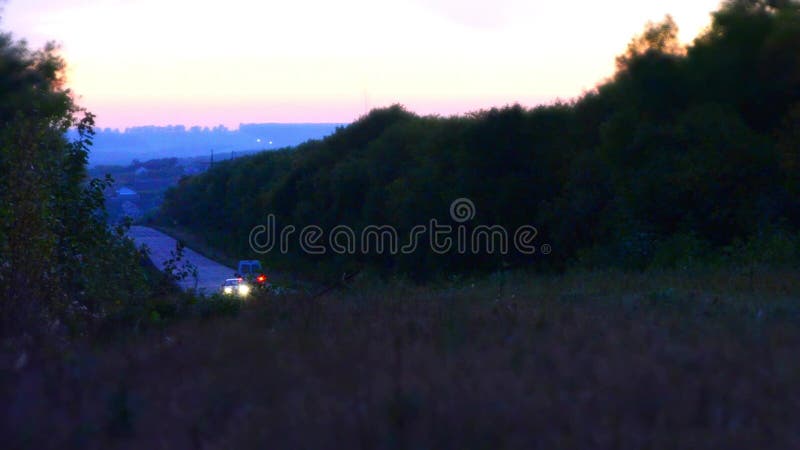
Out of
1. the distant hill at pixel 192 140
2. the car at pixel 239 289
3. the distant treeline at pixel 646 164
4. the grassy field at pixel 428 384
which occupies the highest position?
the distant hill at pixel 192 140

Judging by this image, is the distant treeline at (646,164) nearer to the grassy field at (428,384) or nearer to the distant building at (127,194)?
the grassy field at (428,384)

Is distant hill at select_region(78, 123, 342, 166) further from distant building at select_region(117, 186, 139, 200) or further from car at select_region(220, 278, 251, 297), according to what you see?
car at select_region(220, 278, 251, 297)

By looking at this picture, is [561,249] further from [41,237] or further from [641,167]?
[41,237]

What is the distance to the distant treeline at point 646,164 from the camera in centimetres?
1873

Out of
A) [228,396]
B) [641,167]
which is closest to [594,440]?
[228,396]

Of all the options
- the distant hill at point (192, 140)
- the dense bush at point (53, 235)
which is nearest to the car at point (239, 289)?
the dense bush at point (53, 235)

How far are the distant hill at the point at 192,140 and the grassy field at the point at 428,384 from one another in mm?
69588

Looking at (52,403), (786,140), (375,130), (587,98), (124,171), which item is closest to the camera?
(52,403)

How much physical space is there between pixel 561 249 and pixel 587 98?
490 cm

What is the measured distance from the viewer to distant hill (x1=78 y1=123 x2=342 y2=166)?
272ft

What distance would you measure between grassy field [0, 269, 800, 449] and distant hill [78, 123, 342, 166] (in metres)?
69.6

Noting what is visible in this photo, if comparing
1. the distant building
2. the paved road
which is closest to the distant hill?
the distant building

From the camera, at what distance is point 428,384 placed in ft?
17.0

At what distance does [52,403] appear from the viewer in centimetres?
503
